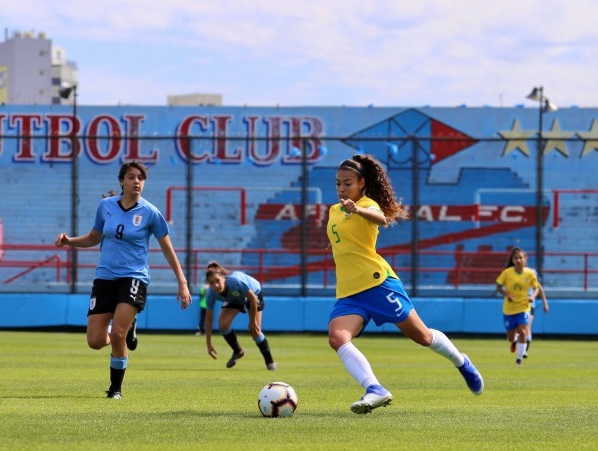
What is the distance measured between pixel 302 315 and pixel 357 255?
859 inches

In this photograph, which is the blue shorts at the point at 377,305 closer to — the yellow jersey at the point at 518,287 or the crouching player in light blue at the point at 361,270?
the crouching player in light blue at the point at 361,270

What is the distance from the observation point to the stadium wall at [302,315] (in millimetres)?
31625

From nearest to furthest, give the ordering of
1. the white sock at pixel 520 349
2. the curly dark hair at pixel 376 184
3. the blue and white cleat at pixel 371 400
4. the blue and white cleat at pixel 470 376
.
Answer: the blue and white cleat at pixel 371 400, the curly dark hair at pixel 376 184, the blue and white cleat at pixel 470 376, the white sock at pixel 520 349

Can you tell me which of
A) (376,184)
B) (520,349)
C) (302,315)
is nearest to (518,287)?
(520,349)

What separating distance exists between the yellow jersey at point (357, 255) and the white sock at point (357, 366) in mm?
491

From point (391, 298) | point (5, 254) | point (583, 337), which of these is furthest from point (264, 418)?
point (5, 254)

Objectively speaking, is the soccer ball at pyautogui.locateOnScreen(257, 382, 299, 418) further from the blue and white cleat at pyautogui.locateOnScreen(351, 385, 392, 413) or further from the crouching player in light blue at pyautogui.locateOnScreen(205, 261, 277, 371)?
the crouching player in light blue at pyautogui.locateOnScreen(205, 261, 277, 371)

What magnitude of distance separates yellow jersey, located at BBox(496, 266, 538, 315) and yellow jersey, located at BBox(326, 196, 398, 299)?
1269 cm

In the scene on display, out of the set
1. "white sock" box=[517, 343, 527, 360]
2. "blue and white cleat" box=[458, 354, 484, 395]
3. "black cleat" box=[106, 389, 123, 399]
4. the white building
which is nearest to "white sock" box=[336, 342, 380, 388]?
"blue and white cleat" box=[458, 354, 484, 395]

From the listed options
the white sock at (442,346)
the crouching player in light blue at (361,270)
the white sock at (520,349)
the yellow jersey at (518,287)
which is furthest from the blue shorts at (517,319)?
the crouching player in light blue at (361,270)

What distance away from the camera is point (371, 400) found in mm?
9523

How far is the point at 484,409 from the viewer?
10.8 meters

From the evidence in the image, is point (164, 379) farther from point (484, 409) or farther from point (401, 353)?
point (401, 353)

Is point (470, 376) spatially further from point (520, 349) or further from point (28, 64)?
point (28, 64)
